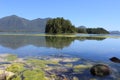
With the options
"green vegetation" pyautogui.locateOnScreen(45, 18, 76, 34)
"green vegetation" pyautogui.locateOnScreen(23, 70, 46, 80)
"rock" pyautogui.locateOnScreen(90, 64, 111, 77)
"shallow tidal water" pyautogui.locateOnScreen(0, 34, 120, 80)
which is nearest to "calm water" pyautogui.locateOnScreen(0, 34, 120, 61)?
"shallow tidal water" pyautogui.locateOnScreen(0, 34, 120, 80)

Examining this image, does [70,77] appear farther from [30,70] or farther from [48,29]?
[48,29]

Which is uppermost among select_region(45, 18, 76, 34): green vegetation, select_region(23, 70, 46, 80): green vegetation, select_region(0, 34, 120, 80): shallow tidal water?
select_region(45, 18, 76, 34): green vegetation

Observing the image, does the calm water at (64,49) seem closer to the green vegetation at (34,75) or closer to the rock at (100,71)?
the rock at (100,71)

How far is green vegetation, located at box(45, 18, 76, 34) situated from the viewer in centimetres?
16312

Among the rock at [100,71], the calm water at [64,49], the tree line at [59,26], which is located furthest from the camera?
the tree line at [59,26]

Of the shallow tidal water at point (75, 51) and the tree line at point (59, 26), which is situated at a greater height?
the tree line at point (59, 26)

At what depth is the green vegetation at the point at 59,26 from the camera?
163125 mm

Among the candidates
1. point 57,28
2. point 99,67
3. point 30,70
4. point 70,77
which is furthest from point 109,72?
point 57,28

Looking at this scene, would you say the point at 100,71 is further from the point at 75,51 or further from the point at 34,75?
the point at 75,51

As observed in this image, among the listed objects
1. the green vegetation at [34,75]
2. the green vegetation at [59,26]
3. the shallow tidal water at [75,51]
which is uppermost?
the green vegetation at [59,26]

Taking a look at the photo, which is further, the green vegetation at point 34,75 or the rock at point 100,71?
the rock at point 100,71

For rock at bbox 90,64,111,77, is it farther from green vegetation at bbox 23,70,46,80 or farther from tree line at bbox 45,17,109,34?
tree line at bbox 45,17,109,34

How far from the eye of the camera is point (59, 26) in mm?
162250

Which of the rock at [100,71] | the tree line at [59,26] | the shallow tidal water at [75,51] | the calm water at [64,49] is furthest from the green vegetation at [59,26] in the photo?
the rock at [100,71]
